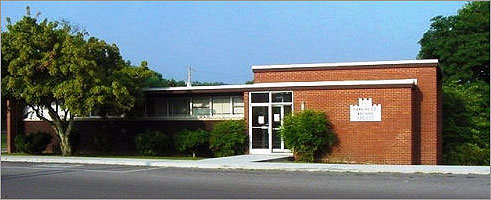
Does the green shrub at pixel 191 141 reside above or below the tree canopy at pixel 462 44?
below

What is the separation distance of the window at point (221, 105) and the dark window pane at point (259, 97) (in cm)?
235

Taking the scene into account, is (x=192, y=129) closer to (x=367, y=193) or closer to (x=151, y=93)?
(x=151, y=93)

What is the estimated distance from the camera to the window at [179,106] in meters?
30.9

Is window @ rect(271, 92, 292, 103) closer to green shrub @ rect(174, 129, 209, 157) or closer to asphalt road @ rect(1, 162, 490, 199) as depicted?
green shrub @ rect(174, 129, 209, 157)

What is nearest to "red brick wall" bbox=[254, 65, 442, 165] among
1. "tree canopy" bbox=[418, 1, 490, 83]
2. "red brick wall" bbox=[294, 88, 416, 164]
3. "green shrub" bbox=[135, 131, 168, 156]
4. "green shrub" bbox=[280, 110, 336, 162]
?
"red brick wall" bbox=[294, 88, 416, 164]

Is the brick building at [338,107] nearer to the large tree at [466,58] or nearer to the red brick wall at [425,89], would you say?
the red brick wall at [425,89]

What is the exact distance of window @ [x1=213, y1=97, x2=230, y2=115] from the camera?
29953 mm

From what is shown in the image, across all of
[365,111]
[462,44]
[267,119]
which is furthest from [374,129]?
[462,44]

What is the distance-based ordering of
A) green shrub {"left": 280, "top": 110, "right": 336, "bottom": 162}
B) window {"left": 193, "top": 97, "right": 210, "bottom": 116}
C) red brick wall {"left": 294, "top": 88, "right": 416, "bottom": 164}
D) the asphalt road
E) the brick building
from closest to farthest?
the asphalt road → green shrub {"left": 280, "top": 110, "right": 336, "bottom": 162} → red brick wall {"left": 294, "top": 88, "right": 416, "bottom": 164} → the brick building → window {"left": 193, "top": 97, "right": 210, "bottom": 116}

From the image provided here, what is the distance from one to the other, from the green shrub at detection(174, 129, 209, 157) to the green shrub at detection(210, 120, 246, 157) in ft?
2.26

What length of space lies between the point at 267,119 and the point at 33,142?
37.3ft

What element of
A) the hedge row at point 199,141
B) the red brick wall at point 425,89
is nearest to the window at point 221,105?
the hedge row at point 199,141

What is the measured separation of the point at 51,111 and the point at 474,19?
30.7 meters

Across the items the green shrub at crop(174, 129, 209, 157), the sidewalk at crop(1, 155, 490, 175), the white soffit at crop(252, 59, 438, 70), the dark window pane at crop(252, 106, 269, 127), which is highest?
the white soffit at crop(252, 59, 438, 70)
